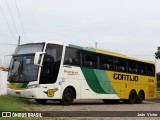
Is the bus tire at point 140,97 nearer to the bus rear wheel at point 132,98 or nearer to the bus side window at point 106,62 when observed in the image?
the bus rear wheel at point 132,98

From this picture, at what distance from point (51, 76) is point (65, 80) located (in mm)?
1064

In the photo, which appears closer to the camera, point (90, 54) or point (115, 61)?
point (90, 54)

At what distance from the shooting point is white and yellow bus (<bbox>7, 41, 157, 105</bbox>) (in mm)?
18094

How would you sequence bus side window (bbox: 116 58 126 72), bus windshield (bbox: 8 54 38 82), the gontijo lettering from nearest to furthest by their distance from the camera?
bus windshield (bbox: 8 54 38 82)
the gontijo lettering
bus side window (bbox: 116 58 126 72)

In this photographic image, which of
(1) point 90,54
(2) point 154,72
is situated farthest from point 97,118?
(2) point 154,72

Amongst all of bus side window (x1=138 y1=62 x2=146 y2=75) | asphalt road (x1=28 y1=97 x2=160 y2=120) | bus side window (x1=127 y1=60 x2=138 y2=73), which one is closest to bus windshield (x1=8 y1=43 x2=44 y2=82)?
asphalt road (x1=28 y1=97 x2=160 y2=120)

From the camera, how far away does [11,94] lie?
61.7ft

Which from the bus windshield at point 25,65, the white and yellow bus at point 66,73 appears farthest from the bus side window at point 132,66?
the bus windshield at point 25,65

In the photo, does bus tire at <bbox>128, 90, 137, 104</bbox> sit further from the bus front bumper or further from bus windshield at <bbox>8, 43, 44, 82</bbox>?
the bus front bumper

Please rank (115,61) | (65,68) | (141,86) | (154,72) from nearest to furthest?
(65,68), (115,61), (141,86), (154,72)

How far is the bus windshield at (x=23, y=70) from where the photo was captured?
18.0 metres

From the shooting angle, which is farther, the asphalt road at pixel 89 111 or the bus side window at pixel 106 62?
the bus side window at pixel 106 62

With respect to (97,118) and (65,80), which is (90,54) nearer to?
(65,80)

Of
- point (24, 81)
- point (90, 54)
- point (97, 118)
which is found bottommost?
point (97, 118)
